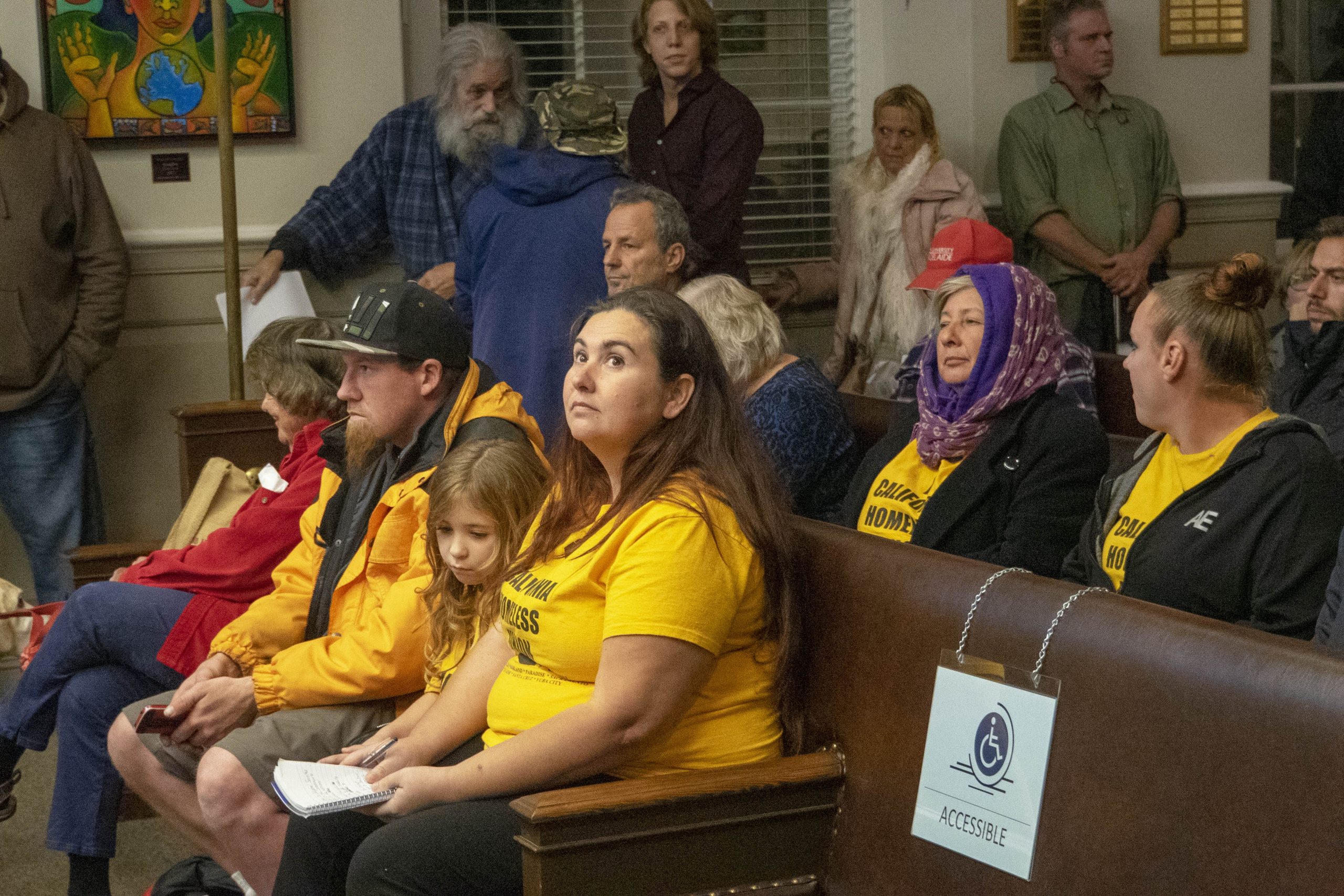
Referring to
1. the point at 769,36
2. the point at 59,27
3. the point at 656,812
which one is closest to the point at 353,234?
the point at 59,27

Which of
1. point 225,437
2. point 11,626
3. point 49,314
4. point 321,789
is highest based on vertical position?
point 49,314

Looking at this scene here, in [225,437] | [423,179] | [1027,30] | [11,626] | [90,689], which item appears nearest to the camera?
[90,689]

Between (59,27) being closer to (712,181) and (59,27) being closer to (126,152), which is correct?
(126,152)

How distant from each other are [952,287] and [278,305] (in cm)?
231

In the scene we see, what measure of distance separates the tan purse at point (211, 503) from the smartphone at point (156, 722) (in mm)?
781

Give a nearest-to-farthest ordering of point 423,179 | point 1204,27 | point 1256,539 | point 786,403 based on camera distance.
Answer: point 1256,539
point 786,403
point 423,179
point 1204,27

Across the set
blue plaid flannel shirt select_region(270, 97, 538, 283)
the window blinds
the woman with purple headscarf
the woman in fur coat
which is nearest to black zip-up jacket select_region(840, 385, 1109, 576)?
the woman with purple headscarf

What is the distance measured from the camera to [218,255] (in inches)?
180

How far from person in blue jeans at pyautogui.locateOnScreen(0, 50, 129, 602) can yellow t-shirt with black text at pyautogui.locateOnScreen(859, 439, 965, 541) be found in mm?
2498

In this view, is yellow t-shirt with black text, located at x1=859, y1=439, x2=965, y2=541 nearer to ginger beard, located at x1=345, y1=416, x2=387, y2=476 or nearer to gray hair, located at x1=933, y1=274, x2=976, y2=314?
gray hair, located at x1=933, y1=274, x2=976, y2=314

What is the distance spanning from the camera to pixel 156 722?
8.03 feet

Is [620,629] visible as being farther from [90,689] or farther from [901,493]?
[90,689]

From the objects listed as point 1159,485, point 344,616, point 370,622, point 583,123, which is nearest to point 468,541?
point 370,622

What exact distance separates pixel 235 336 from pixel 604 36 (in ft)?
5.61
